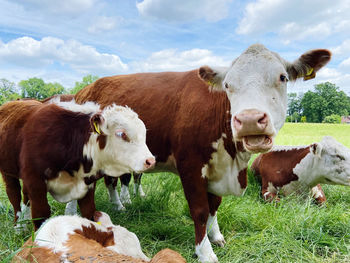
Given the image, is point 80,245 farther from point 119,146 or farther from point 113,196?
point 113,196

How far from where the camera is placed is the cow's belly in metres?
3.50

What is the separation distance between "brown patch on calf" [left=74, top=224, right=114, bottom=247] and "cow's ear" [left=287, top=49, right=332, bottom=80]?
2662mm

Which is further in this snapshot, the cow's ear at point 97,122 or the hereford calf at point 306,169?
the hereford calf at point 306,169

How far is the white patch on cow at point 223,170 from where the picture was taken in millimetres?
3580

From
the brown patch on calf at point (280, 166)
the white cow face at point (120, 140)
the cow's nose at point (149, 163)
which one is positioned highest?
the white cow face at point (120, 140)

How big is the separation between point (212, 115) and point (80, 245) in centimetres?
204

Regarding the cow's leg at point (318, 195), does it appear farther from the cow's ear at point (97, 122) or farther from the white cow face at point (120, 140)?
the cow's ear at point (97, 122)

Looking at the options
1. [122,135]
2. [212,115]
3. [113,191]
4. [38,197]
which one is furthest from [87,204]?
[212,115]

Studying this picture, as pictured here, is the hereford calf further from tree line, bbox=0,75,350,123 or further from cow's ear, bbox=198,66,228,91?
tree line, bbox=0,75,350,123

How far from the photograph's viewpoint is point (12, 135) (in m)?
3.68

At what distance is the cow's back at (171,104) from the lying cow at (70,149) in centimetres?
55

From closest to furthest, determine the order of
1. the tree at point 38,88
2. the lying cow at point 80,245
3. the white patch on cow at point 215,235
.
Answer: the lying cow at point 80,245, the white patch on cow at point 215,235, the tree at point 38,88

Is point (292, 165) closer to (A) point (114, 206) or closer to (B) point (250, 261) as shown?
(B) point (250, 261)

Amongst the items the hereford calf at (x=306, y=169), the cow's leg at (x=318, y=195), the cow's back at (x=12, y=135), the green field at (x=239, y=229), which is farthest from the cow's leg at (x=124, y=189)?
the cow's leg at (x=318, y=195)
